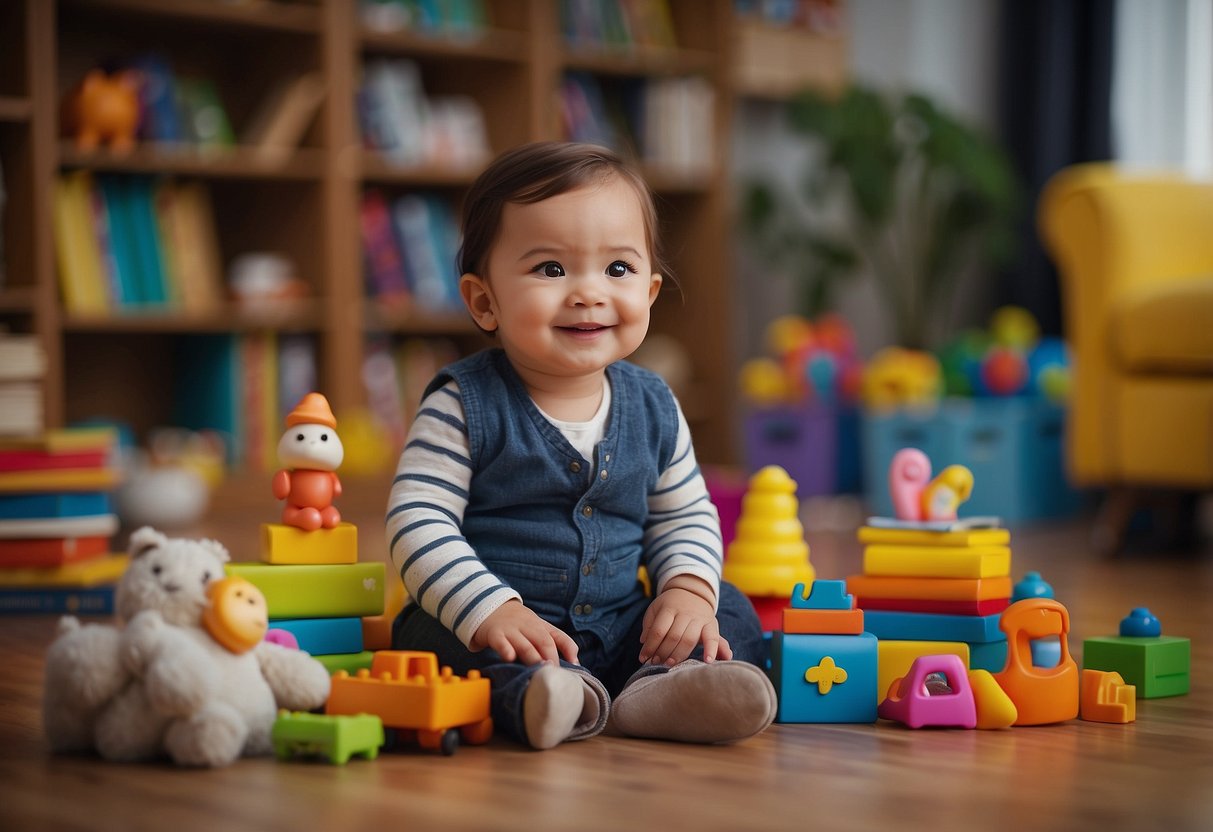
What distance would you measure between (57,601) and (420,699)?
1.01m

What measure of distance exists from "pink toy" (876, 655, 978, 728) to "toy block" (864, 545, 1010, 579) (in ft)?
0.44

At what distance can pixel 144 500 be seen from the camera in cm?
295

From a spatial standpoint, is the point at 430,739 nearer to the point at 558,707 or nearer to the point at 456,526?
the point at 558,707

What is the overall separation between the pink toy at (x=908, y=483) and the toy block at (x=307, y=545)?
1.80ft

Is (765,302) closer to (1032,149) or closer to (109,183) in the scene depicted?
(1032,149)

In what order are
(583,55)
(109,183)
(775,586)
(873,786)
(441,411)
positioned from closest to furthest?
(873,786) < (441,411) < (775,586) < (109,183) < (583,55)

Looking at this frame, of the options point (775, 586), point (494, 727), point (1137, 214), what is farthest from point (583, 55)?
point (494, 727)

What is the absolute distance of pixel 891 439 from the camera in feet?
10.9

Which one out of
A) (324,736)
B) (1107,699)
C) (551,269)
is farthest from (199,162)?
(1107,699)

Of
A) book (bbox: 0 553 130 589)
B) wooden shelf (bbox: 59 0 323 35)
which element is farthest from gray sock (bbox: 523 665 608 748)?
wooden shelf (bbox: 59 0 323 35)

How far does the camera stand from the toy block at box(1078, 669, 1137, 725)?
1.34 metres

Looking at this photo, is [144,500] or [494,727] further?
[144,500]

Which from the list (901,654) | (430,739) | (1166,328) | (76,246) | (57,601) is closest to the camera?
(430,739)

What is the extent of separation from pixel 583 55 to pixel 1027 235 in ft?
4.86
